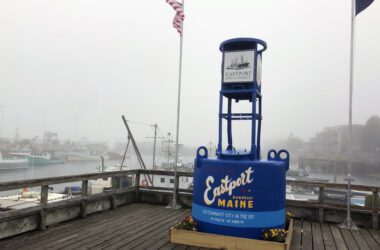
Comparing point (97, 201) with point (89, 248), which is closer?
point (89, 248)

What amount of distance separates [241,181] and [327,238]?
2221mm

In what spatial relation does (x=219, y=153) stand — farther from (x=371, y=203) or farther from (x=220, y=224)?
(x=371, y=203)

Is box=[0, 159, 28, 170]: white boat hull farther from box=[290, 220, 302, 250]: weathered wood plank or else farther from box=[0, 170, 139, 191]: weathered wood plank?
box=[290, 220, 302, 250]: weathered wood plank

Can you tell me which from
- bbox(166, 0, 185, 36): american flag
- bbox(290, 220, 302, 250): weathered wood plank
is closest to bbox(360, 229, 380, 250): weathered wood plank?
bbox(290, 220, 302, 250): weathered wood plank

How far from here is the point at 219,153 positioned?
5.63 meters

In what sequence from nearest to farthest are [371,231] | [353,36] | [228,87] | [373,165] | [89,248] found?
[89,248], [228,87], [371,231], [353,36], [373,165]

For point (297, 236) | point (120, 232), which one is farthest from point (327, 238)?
point (120, 232)

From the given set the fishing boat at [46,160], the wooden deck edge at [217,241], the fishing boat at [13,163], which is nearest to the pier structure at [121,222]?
the wooden deck edge at [217,241]

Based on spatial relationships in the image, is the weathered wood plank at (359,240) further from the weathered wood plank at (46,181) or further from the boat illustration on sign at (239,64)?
the weathered wood plank at (46,181)

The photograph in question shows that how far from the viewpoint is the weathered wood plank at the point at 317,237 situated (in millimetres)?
5431

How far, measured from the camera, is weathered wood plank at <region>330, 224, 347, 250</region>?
5457 millimetres

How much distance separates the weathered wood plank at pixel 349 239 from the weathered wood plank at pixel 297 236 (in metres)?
0.80

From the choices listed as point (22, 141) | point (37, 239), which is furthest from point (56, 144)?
point (37, 239)

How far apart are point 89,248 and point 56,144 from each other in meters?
72.7
